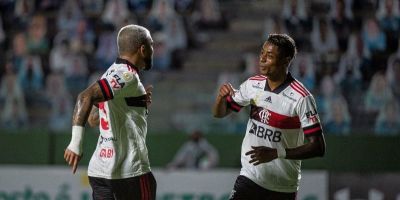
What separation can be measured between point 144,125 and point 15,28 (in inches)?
367

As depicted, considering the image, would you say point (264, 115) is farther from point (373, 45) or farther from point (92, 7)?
point (92, 7)

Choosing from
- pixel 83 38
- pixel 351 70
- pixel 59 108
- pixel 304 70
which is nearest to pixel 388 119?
pixel 351 70

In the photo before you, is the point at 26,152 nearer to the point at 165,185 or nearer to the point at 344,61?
the point at 165,185

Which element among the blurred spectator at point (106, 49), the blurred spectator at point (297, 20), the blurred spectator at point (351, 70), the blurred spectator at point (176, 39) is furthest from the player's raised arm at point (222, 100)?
the blurred spectator at point (106, 49)

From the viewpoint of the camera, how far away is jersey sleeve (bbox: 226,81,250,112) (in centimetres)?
583

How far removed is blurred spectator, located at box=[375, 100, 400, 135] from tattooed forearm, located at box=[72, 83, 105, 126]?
676cm

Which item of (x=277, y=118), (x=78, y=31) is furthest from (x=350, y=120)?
(x=277, y=118)

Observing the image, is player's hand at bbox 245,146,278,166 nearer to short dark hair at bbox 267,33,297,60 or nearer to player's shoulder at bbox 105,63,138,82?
short dark hair at bbox 267,33,297,60

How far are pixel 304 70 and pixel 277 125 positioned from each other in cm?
658

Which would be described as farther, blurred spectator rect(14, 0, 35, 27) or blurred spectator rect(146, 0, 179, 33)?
blurred spectator rect(14, 0, 35, 27)

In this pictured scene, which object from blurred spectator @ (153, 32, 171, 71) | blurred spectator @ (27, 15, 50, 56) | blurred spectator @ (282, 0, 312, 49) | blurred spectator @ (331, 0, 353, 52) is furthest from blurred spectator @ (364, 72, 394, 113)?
blurred spectator @ (27, 15, 50, 56)

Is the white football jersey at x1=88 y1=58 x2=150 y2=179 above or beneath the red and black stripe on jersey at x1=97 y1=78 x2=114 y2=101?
beneath

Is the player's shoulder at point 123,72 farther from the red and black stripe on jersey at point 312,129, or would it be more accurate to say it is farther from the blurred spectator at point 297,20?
the blurred spectator at point 297,20

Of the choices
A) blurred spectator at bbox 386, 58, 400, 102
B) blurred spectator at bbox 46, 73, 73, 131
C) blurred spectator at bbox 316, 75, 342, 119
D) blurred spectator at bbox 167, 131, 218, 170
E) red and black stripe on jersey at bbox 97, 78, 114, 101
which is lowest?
blurred spectator at bbox 167, 131, 218, 170
